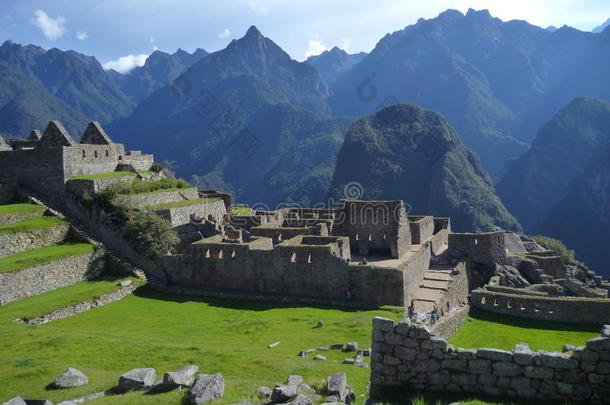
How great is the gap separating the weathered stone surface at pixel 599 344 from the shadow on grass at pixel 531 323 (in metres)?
13.7

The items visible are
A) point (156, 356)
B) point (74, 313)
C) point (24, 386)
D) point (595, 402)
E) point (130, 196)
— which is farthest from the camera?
point (130, 196)

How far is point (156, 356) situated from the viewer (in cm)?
1387

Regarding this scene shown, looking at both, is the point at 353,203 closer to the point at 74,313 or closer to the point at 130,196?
the point at 130,196

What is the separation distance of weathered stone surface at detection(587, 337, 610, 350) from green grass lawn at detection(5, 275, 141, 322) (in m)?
20.1

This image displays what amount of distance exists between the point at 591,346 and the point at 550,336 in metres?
12.6

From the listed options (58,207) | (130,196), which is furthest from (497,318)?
(58,207)

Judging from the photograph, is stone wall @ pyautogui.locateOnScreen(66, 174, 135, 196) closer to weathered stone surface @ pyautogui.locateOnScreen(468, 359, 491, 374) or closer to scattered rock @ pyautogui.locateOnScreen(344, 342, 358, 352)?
scattered rock @ pyautogui.locateOnScreen(344, 342, 358, 352)

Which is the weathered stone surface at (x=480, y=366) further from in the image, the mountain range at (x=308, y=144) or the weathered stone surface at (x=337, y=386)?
the mountain range at (x=308, y=144)

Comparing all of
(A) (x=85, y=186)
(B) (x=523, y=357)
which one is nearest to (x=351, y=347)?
(B) (x=523, y=357)

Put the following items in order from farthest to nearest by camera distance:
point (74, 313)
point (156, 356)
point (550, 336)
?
point (74, 313) → point (550, 336) → point (156, 356)

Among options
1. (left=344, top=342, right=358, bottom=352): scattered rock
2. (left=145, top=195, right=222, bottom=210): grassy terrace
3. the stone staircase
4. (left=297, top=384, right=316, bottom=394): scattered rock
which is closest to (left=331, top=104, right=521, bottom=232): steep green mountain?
the stone staircase

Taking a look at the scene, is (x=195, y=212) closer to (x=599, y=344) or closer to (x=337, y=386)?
(x=337, y=386)

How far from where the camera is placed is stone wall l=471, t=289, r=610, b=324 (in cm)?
2012

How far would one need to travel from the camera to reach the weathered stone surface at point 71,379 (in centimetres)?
1106
